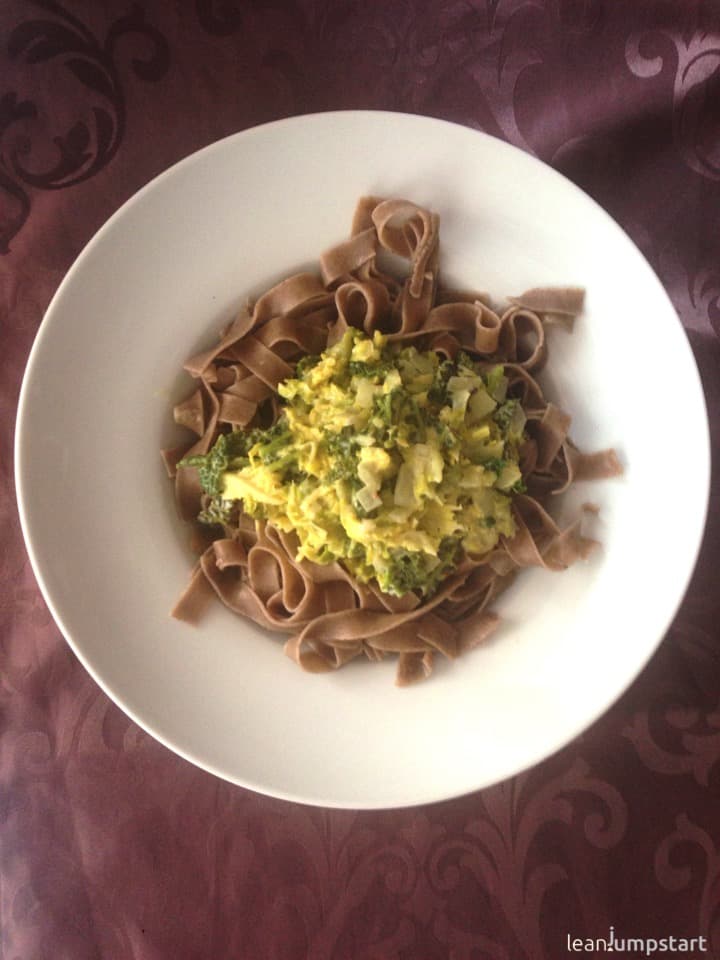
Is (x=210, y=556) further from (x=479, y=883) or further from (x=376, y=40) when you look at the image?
(x=376, y=40)

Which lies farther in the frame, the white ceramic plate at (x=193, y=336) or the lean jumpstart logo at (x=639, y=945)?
the lean jumpstart logo at (x=639, y=945)

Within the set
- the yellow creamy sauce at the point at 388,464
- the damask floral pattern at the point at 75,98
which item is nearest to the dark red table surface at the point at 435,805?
the damask floral pattern at the point at 75,98

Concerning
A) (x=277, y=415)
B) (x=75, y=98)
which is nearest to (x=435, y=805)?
(x=277, y=415)

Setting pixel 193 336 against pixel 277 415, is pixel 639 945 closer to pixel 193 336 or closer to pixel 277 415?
pixel 277 415

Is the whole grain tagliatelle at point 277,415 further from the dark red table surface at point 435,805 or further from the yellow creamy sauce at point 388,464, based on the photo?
the dark red table surface at point 435,805

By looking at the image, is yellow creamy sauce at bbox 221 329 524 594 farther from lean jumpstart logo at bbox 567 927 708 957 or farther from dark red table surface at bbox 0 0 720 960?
lean jumpstart logo at bbox 567 927 708 957

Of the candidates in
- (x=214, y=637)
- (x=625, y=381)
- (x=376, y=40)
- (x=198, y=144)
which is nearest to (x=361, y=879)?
(x=214, y=637)
